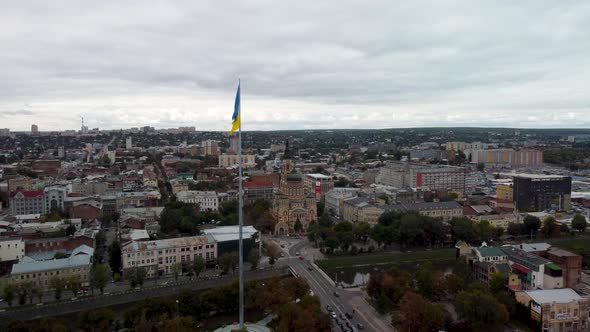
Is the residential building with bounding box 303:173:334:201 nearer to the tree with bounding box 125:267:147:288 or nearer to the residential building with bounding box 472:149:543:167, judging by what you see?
the tree with bounding box 125:267:147:288

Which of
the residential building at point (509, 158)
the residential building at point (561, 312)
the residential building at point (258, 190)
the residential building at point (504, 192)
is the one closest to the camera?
the residential building at point (561, 312)

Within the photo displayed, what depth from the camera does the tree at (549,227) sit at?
53.8 m

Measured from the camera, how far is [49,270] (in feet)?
122

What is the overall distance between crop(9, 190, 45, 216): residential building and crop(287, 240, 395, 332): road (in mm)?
39250

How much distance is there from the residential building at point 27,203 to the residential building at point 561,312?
59.4 m

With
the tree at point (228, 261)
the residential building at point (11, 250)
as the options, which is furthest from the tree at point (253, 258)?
the residential building at point (11, 250)

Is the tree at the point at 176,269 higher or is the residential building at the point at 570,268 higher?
the residential building at the point at 570,268

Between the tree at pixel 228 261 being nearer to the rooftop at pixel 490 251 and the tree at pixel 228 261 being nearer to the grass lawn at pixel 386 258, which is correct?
the grass lawn at pixel 386 258

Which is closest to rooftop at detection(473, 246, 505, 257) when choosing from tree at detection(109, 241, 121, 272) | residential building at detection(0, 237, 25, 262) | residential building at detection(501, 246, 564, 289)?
residential building at detection(501, 246, 564, 289)

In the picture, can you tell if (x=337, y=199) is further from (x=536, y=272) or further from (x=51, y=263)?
(x=51, y=263)

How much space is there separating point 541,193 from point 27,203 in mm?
70508

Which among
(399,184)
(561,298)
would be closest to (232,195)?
(399,184)

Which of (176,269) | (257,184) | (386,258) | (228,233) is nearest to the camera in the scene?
(176,269)

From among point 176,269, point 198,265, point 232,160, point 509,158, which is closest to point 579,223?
point 198,265
